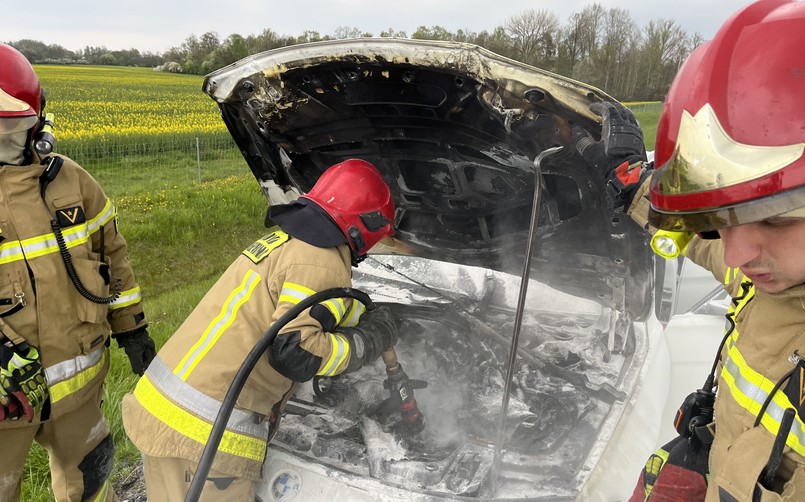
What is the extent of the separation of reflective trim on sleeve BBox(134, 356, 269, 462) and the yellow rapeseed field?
13.0 m

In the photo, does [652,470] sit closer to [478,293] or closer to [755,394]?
[755,394]

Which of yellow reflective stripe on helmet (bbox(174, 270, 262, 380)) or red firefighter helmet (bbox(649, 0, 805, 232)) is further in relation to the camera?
yellow reflective stripe on helmet (bbox(174, 270, 262, 380))

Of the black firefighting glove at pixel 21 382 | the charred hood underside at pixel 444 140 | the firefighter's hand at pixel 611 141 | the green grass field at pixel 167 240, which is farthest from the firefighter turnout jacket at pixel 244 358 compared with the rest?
the green grass field at pixel 167 240

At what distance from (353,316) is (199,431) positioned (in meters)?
0.66

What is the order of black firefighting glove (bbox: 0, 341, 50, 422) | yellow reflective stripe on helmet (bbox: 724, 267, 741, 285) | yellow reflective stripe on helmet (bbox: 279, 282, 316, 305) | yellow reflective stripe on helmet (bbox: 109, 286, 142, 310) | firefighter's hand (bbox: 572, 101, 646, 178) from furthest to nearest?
1. yellow reflective stripe on helmet (bbox: 109, 286, 142, 310)
2. black firefighting glove (bbox: 0, 341, 50, 422)
3. yellow reflective stripe on helmet (bbox: 279, 282, 316, 305)
4. firefighter's hand (bbox: 572, 101, 646, 178)
5. yellow reflective stripe on helmet (bbox: 724, 267, 741, 285)

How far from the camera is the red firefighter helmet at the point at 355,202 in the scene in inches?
81.0

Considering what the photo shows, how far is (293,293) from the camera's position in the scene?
1.85 metres

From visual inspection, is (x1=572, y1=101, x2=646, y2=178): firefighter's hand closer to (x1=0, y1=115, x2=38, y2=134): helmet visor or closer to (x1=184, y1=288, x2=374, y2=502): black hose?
(x1=184, y1=288, x2=374, y2=502): black hose

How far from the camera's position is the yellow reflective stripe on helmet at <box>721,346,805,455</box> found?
1.03 metres

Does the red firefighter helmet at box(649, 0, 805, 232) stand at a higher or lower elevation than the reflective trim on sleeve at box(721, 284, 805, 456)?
higher

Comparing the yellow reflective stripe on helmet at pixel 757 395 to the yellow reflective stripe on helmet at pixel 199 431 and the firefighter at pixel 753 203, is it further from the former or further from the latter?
the yellow reflective stripe on helmet at pixel 199 431

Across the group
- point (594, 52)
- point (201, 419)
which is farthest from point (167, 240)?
point (594, 52)

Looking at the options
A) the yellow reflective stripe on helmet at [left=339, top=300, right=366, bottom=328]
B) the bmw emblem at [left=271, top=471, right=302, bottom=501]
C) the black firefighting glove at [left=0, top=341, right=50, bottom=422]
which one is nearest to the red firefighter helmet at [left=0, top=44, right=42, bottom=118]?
the black firefighting glove at [left=0, top=341, right=50, bottom=422]

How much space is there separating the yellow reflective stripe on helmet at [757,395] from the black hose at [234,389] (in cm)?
117
